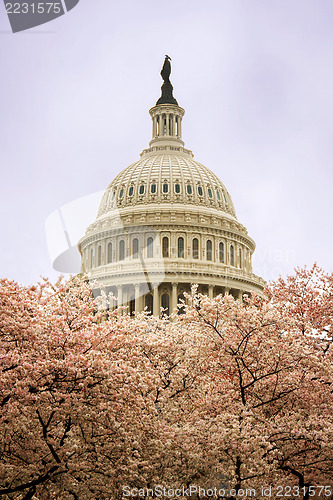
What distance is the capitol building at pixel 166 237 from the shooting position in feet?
279

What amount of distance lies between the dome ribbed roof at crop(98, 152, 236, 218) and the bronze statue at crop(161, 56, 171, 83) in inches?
852

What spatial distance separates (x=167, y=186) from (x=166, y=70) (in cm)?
3486

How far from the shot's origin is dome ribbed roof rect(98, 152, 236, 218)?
3802 inches

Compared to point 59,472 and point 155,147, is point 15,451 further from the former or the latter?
point 155,147

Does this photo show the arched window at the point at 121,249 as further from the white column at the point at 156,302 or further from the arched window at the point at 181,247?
the white column at the point at 156,302

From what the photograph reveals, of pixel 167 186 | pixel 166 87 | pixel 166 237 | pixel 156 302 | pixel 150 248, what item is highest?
pixel 166 87

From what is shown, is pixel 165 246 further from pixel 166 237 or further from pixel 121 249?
pixel 121 249

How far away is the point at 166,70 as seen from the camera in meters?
122

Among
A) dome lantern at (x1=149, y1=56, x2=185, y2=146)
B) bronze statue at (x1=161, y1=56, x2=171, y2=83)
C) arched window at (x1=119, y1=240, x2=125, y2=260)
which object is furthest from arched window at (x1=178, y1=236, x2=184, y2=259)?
bronze statue at (x1=161, y1=56, x2=171, y2=83)

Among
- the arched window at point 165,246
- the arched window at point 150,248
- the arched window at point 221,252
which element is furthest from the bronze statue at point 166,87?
the arched window at point 150,248

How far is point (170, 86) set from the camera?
117m

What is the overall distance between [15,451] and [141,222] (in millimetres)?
73539

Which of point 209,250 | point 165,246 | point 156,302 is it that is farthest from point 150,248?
point 156,302

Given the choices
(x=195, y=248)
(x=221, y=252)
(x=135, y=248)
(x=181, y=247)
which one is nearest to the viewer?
(x=181, y=247)
